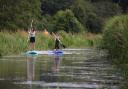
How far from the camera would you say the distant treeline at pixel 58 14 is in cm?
5293

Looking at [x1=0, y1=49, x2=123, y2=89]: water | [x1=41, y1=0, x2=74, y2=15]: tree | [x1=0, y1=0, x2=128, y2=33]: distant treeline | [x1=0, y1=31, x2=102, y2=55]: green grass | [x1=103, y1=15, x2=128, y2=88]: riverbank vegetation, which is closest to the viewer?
[x1=0, y1=49, x2=123, y2=89]: water

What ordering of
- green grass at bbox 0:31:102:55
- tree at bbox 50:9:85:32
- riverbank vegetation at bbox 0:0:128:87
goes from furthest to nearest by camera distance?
1. tree at bbox 50:9:85:32
2. green grass at bbox 0:31:102:55
3. riverbank vegetation at bbox 0:0:128:87

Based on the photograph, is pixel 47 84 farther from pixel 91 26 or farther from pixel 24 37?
pixel 91 26

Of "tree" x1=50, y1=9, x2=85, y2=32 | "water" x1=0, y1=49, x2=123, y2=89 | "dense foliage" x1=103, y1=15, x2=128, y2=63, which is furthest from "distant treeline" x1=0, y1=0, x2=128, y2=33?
"water" x1=0, y1=49, x2=123, y2=89

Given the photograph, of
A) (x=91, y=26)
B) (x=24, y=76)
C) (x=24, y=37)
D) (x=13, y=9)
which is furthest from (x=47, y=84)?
(x=91, y=26)

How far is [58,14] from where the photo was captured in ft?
219

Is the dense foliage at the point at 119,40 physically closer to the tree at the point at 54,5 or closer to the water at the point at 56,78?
the water at the point at 56,78

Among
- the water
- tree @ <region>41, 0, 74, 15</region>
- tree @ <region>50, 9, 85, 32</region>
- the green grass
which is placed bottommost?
the water

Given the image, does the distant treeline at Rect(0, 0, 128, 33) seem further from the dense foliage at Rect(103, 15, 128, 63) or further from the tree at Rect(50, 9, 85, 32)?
the dense foliage at Rect(103, 15, 128, 63)

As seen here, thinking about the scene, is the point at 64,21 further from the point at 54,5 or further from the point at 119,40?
A: the point at 119,40

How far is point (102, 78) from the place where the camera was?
18.3 m

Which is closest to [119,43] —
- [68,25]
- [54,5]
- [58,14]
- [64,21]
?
[64,21]

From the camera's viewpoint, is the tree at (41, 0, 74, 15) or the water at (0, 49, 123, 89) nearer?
the water at (0, 49, 123, 89)

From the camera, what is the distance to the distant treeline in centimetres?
5293
